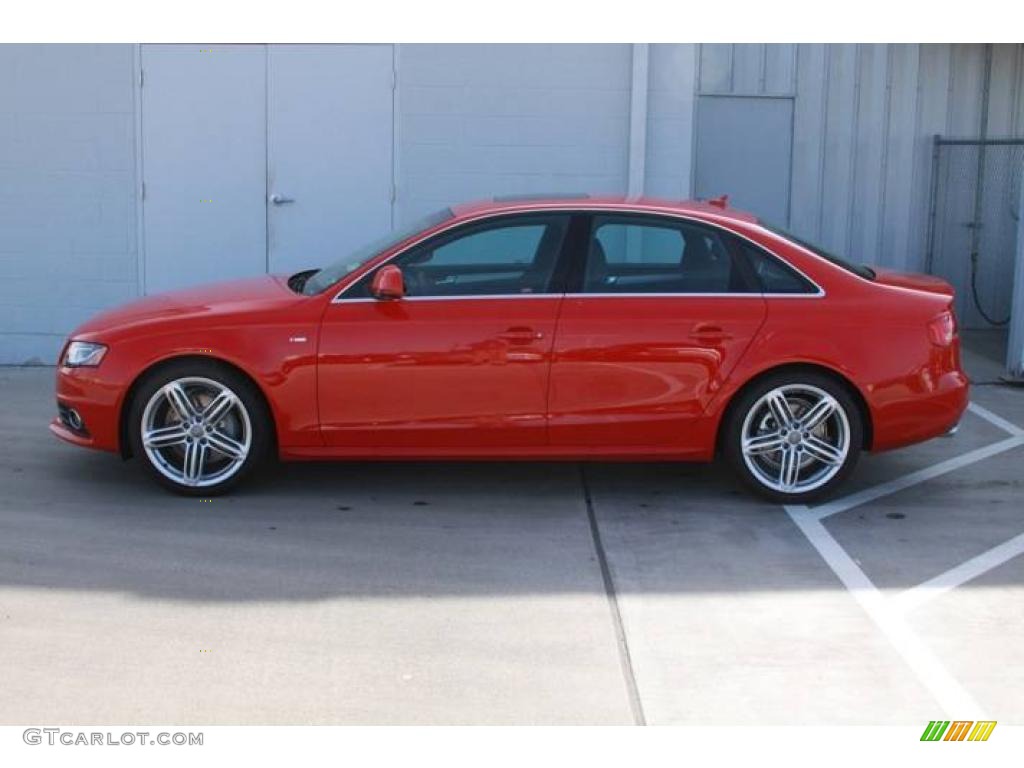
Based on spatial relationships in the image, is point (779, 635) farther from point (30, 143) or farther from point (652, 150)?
point (30, 143)

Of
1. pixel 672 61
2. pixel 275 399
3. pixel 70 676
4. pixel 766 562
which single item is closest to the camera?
pixel 70 676

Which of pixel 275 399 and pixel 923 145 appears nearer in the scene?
pixel 275 399

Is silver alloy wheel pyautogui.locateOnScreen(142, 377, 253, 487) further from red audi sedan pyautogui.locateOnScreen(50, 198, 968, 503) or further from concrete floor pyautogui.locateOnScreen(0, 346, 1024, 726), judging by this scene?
concrete floor pyautogui.locateOnScreen(0, 346, 1024, 726)

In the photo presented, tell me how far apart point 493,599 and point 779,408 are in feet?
6.66

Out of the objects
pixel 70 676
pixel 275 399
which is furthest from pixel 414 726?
pixel 275 399

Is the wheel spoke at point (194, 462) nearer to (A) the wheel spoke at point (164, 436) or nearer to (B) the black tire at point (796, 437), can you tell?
(A) the wheel spoke at point (164, 436)

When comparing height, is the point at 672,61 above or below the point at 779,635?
above

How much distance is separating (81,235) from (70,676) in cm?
647

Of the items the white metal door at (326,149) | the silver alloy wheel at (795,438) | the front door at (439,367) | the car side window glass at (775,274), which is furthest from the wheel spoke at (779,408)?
the white metal door at (326,149)

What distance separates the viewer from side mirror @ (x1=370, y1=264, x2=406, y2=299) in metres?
6.98

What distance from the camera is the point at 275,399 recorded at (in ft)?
23.2

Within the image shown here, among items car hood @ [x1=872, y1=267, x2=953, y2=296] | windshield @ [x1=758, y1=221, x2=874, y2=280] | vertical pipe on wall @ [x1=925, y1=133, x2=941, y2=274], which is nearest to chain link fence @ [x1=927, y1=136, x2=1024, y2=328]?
vertical pipe on wall @ [x1=925, y1=133, x2=941, y2=274]
